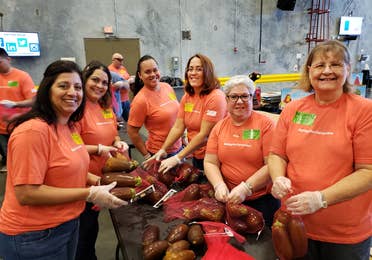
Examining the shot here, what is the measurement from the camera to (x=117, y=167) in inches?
61.3

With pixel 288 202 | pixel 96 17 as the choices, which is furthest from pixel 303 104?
pixel 96 17

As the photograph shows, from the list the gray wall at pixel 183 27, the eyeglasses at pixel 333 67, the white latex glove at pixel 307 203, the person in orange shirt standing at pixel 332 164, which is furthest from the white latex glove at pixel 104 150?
the gray wall at pixel 183 27

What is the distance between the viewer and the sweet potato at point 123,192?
1.35m

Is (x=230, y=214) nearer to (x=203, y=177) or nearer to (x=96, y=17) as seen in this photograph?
(x=203, y=177)

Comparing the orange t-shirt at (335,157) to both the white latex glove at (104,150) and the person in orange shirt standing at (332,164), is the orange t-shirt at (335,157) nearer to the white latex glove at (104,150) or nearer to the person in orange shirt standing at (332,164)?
the person in orange shirt standing at (332,164)

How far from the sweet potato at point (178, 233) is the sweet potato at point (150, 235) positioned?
0.06 m

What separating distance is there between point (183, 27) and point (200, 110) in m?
4.86

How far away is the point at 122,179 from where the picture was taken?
1449mm

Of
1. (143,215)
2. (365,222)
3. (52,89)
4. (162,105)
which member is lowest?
(143,215)

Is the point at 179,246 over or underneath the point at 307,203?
underneath

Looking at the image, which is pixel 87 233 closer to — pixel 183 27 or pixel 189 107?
pixel 189 107

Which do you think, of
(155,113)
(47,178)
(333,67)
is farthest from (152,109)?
(333,67)

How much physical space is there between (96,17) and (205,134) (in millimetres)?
4776

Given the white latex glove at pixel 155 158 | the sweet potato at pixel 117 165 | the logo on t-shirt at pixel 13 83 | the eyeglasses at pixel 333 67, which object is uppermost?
the eyeglasses at pixel 333 67
